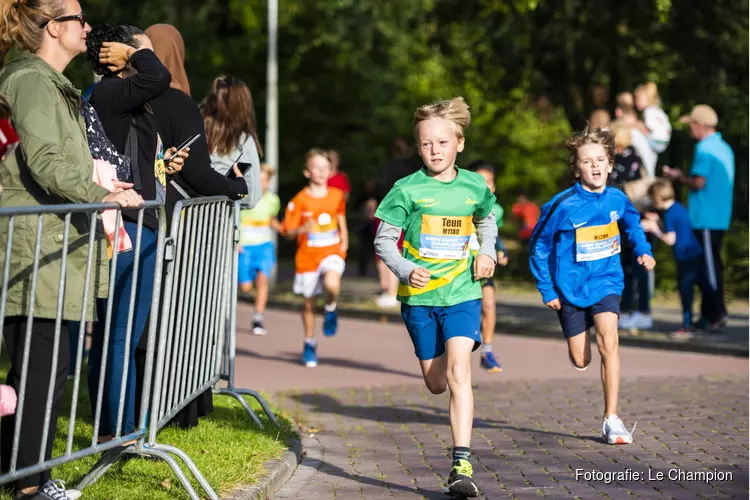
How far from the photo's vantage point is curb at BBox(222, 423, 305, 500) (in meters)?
5.85

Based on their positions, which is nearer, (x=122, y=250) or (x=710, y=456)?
(x=122, y=250)

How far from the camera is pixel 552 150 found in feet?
121

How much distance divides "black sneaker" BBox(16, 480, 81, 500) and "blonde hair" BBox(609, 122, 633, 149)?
8.29 meters

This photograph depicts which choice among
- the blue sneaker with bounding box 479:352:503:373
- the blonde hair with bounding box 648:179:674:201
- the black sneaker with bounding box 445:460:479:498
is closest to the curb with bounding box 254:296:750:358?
the blonde hair with bounding box 648:179:674:201

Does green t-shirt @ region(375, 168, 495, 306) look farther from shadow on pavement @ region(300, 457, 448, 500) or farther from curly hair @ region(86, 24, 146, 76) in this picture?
curly hair @ region(86, 24, 146, 76)

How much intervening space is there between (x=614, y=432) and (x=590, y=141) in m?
1.64

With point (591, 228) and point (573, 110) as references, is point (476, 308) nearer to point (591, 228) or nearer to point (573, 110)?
point (591, 228)

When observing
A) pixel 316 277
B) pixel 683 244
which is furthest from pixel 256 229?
pixel 683 244

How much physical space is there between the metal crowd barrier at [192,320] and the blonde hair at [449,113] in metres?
1.07

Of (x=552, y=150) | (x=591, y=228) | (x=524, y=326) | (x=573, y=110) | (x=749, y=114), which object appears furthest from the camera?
(x=552, y=150)

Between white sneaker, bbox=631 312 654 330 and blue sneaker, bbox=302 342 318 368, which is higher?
white sneaker, bbox=631 312 654 330

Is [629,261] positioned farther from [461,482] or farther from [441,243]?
[461,482]

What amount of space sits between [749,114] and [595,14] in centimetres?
405

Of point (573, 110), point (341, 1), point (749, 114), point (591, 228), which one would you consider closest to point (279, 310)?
point (749, 114)
